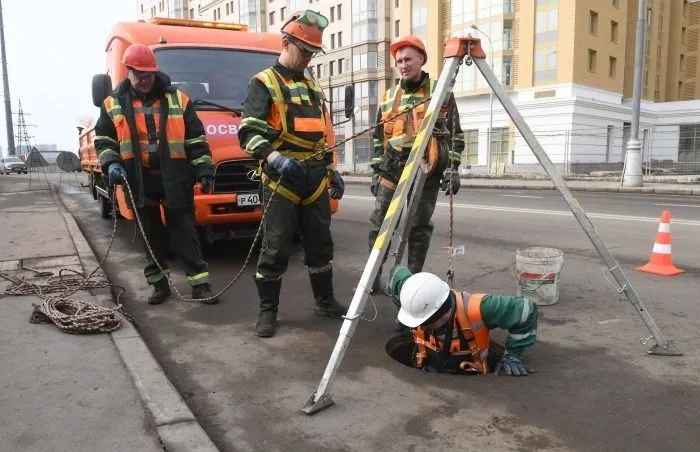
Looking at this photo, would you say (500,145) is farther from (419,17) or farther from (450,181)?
(450,181)

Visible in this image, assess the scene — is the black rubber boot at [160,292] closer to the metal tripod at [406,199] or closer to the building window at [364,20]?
the metal tripod at [406,199]

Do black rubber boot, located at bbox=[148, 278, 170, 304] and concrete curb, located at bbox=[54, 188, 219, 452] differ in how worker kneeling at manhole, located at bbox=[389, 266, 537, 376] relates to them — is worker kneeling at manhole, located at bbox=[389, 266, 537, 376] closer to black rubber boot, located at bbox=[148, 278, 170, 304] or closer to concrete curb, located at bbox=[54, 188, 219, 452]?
concrete curb, located at bbox=[54, 188, 219, 452]

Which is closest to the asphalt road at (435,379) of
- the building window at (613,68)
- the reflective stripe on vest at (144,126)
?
the reflective stripe on vest at (144,126)

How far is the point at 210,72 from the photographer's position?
22.1 ft

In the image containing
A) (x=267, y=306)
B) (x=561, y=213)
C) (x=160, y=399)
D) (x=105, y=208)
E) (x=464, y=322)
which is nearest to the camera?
(x=160, y=399)

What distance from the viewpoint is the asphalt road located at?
280 cm

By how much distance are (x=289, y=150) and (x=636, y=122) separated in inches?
740

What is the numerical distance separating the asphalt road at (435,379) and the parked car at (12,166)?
169ft

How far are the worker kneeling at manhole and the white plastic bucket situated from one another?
1250mm

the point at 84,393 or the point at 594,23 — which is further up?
the point at 594,23

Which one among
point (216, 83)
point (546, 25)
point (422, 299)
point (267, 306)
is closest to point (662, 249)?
point (422, 299)

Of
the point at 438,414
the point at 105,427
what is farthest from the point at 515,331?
the point at 105,427

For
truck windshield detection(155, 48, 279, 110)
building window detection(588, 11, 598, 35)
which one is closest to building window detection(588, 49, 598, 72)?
building window detection(588, 11, 598, 35)

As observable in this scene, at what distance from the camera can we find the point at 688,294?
17.1ft
